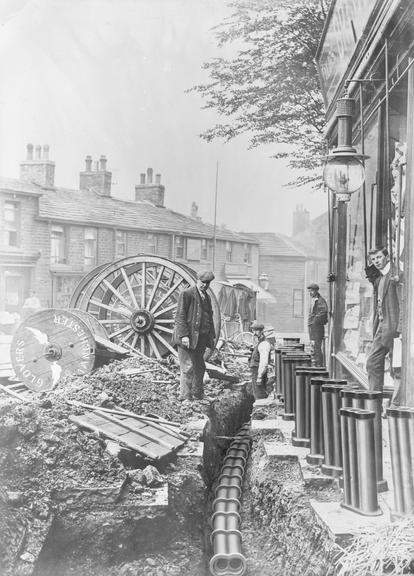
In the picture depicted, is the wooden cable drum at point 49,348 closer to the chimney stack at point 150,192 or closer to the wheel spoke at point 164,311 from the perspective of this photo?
the wheel spoke at point 164,311

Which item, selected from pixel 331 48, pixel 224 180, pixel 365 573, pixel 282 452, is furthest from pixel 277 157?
pixel 365 573

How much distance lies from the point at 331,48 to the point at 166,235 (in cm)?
1577

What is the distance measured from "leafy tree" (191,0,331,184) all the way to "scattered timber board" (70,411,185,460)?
759cm

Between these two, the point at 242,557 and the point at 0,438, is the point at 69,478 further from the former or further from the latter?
the point at 242,557

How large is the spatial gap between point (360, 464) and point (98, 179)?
72.1 feet

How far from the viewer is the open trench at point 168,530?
473 cm

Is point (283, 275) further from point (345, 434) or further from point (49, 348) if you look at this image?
point (345, 434)

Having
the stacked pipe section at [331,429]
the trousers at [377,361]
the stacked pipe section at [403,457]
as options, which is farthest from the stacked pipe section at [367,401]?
the trousers at [377,361]

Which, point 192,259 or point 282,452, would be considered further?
point 192,259

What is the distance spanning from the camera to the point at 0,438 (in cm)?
546

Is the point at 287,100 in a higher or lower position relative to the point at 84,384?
higher

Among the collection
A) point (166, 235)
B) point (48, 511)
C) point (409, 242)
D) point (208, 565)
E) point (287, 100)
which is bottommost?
point (208, 565)

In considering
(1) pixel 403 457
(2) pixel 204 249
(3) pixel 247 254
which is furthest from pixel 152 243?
(1) pixel 403 457

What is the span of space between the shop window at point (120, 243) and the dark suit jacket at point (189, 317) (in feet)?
52.3
